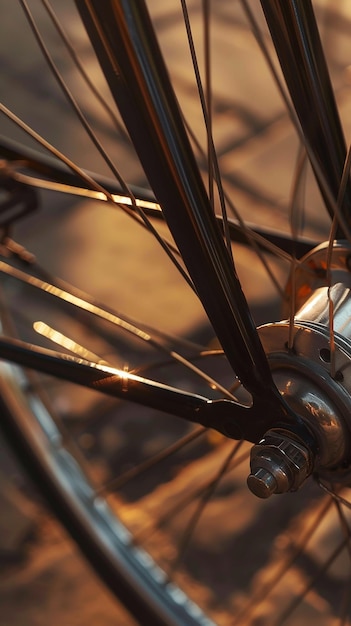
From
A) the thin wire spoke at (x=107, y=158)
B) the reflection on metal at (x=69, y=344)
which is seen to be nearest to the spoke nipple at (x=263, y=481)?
the thin wire spoke at (x=107, y=158)

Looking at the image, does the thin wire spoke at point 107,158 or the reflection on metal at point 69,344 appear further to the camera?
the reflection on metal at point 69,344

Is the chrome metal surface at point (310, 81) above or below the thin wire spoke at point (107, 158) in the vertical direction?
above

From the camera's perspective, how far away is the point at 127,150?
1.53 meters

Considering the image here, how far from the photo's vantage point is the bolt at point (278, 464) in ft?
1.85

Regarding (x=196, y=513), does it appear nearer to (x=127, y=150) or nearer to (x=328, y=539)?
(x=328, y=539)

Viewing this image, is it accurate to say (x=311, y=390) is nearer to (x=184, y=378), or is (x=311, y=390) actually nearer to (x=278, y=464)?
(x=278, y=464)

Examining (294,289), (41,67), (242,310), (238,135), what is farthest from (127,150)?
(242,310)

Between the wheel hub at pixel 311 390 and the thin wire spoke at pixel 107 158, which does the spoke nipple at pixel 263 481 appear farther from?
the thin wire spoke at pixel 107 158

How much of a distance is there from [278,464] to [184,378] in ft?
2.01

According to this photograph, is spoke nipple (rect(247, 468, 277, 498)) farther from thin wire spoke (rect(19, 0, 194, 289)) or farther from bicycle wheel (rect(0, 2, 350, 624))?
thin wire spoke (rect(19, 0, 194, 289))

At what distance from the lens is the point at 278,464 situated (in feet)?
1.85

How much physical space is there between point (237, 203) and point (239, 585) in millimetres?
603

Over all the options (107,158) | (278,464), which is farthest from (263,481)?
(107,158)

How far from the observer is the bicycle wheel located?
23.3 inches
